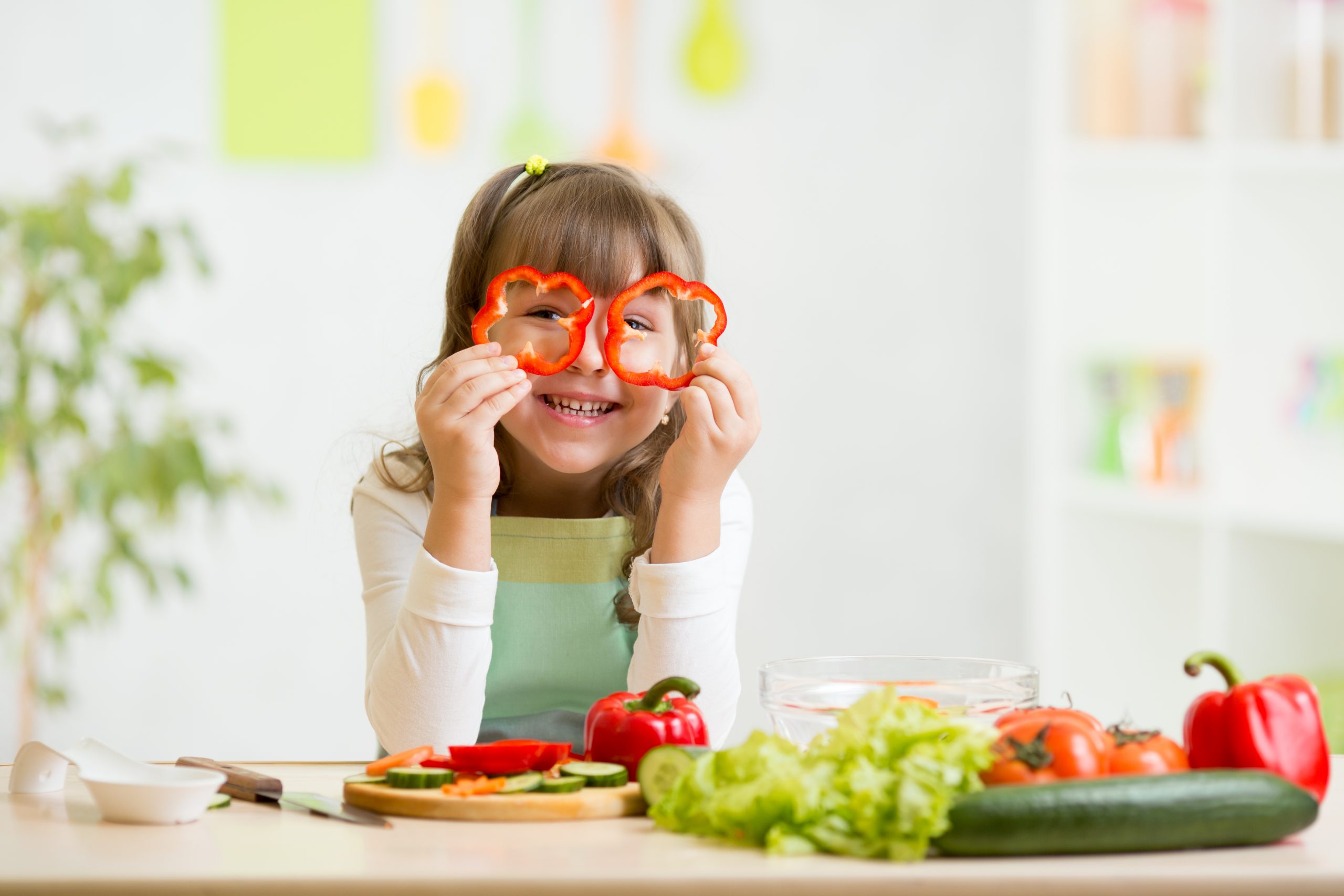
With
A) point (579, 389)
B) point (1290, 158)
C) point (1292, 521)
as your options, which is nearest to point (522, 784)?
point (579, 389)

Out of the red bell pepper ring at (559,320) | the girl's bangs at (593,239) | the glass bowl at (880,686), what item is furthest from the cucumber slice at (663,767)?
the girl's bangs at (593,239)

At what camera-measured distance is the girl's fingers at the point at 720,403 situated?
1.56 m

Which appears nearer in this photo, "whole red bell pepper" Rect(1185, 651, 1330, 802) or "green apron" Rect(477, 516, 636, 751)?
"whole red bell pepper" Rect(1185, 651, 1330, 802)

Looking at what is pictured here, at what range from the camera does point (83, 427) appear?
9.41 ft

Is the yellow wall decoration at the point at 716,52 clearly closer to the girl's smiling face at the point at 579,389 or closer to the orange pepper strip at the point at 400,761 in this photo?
the girl's smiling face at the point at 579,389

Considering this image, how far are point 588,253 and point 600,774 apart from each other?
31.1 inches

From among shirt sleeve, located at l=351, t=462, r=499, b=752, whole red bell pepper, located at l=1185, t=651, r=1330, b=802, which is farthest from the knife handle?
whole red bell pepper, located at l=1185, t=651, r=1330, b=802

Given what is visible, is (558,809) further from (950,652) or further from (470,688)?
(950,652)

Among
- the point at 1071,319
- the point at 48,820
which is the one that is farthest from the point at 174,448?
the point at 1071,319

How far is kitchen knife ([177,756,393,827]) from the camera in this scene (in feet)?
3.49

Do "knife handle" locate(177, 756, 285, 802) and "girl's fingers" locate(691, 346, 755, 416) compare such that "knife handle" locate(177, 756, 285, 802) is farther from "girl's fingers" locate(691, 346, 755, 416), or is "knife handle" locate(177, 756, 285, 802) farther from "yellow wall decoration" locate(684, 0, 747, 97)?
"yellow wall decoration" locate(684, 0, 747, 97)

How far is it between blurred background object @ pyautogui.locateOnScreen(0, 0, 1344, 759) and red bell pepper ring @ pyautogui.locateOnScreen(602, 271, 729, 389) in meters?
1.75

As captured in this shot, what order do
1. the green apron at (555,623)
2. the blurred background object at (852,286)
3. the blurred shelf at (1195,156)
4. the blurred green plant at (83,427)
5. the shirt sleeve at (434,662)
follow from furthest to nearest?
1. the blurred background object at (852,286)
2. the blurred shelf at (1195,156)
3. the blurred green plant at (83,427)
4. the green apron at (555,623)
5. the shirt sleeve at (434,662)

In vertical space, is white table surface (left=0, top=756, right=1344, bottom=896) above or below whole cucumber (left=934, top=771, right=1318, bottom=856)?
below
